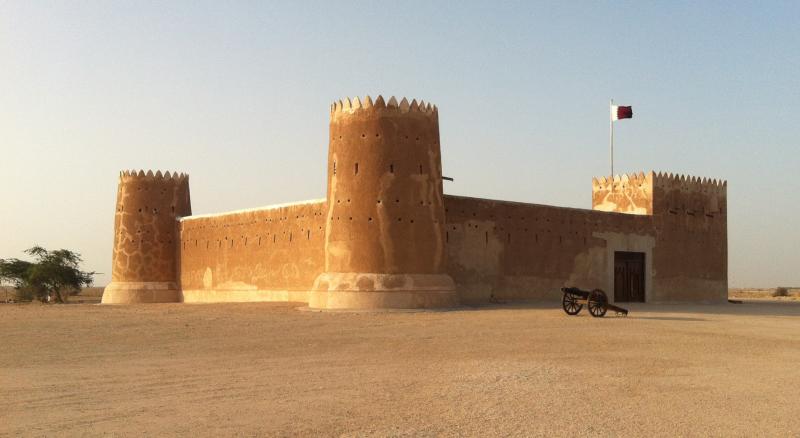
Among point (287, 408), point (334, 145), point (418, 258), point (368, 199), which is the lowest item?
point (287, 408)

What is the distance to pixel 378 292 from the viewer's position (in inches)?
774

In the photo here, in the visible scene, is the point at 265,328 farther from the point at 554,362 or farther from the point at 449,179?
the point at 449,179

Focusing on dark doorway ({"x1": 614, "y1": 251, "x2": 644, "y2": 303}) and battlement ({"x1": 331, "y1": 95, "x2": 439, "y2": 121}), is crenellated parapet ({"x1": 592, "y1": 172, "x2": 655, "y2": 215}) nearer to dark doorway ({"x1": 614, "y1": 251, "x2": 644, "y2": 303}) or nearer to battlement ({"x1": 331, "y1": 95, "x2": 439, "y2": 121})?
dark doorway ({"x1": 614, "y1": 251, "x2": 644, "y2": 303})

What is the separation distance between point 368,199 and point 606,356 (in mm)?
10427

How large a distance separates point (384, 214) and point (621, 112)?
49.7 ft

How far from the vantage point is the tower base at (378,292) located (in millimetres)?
19594

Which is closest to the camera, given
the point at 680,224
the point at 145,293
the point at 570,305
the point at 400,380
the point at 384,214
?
the point at 400,380

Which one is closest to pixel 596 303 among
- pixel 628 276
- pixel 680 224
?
pixel 628 276

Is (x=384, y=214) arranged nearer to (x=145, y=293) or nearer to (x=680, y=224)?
(x=680, y=224)

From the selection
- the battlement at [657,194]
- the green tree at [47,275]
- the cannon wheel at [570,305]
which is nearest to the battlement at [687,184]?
the battlement at [657,194]

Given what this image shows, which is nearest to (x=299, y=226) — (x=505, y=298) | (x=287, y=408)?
(x=505, y=298)

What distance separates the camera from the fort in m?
20.2

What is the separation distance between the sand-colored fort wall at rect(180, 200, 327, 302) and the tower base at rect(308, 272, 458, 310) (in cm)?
355

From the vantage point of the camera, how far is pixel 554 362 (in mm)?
10039
